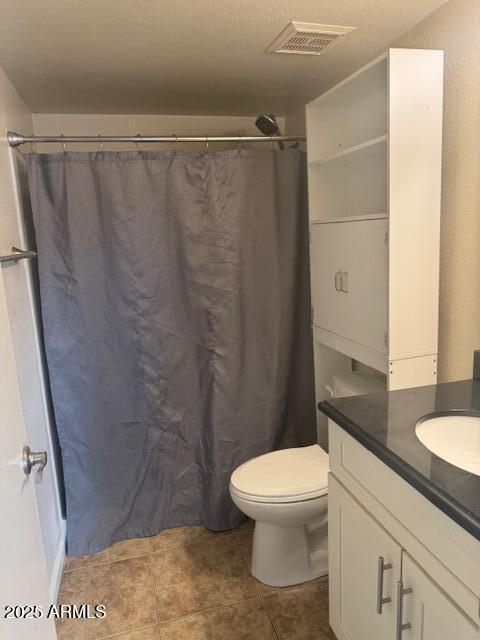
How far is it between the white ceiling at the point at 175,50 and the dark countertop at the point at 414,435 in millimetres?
1204

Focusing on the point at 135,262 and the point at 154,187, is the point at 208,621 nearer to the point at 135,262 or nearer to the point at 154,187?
the point at 135,262

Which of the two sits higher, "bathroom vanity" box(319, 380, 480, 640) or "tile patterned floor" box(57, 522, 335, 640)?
"bathroom vanity" box(319, 380, 480, 640)

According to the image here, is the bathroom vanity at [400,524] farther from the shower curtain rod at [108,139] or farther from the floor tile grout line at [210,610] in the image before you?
the shower curtain rod at [108,139]

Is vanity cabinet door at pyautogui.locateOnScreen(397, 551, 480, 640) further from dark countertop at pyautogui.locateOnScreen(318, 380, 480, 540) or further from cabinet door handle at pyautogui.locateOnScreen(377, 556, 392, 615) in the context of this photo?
dark countertop at pyautogui.locateOnScreen(318, 380, 480, 540)

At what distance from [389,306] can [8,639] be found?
132 centimetres

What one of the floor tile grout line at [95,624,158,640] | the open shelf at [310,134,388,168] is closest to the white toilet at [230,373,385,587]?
the floor tile grout line at [95,624,158,640]

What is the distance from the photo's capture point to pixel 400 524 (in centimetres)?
109

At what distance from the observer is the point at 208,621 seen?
69.3 inches

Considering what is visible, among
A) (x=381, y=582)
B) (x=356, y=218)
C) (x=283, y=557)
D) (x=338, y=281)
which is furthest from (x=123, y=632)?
(x=356, y=218)

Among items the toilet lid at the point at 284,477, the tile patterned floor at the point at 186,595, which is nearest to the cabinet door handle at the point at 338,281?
the toilet lid at the point at 284,477

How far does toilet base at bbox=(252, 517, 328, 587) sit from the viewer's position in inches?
74.2

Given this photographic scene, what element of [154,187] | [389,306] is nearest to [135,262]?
[154,187]

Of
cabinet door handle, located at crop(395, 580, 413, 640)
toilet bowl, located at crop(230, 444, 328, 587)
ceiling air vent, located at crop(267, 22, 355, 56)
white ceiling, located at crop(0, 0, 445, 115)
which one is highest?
white ceiling, located at crop(0, 0, 445, 115)

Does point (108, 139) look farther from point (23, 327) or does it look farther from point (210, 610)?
point (210, 610)
